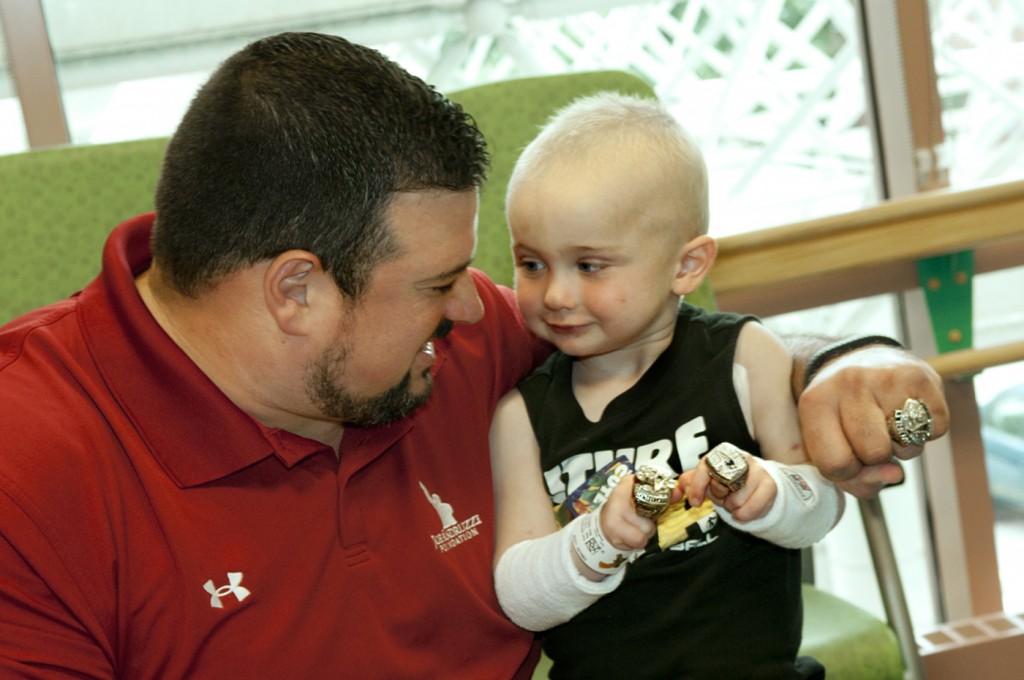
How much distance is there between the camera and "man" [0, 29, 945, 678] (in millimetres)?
1063

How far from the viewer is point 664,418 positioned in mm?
1312

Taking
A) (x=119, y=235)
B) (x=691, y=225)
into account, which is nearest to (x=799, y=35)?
(x=691, y=225)

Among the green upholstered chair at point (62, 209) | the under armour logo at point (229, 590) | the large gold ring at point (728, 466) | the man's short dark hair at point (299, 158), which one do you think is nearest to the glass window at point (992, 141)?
the large gold ring at point (728, 466)

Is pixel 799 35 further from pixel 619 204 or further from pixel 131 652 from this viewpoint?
pixel 131 652

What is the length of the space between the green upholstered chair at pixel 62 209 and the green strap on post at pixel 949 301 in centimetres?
152

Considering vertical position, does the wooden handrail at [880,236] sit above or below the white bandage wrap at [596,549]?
above

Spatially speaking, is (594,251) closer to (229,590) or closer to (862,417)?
(862,417)

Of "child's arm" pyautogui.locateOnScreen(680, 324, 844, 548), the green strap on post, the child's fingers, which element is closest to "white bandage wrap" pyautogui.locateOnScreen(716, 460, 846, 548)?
"child's arm" pyautogui.locateOnScreen(680, 324, 844, 548)

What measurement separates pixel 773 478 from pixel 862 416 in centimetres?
11

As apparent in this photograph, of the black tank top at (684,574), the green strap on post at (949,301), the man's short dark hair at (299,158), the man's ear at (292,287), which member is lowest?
the black tank top at (684,574)

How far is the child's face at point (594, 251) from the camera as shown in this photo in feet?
4.14

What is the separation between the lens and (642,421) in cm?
132

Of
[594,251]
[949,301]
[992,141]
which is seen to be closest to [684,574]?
[594,251]

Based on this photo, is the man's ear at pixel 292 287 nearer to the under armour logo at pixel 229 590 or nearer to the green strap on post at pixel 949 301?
the under armour logo at pixel 229 590
